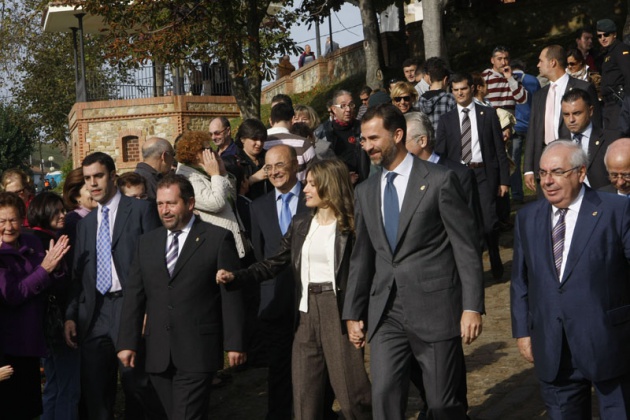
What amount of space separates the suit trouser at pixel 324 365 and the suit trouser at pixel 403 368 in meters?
0.58

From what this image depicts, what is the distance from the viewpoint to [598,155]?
379 inches

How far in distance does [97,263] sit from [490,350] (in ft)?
13.0

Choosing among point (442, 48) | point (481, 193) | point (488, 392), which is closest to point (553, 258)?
point (488, 392)

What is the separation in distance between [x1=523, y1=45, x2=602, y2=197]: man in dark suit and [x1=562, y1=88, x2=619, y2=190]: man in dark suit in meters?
0.94

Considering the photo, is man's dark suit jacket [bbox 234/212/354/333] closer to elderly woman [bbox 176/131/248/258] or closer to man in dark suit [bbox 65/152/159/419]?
man in dark suit [bbox 65/152/159/419]

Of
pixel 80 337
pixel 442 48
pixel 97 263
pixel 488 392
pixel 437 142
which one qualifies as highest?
pixel 442 48

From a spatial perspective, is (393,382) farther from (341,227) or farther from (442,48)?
(442,48)

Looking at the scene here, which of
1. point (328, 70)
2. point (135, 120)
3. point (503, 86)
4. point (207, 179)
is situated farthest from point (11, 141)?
point (207, 179)

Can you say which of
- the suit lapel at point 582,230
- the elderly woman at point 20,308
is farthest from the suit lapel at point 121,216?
the suit lapel at point 582,230

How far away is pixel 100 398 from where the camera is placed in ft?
26.4

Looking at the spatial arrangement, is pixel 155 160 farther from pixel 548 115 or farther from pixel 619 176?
pixel 619 176

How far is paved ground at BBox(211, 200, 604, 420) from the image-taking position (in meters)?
8.52

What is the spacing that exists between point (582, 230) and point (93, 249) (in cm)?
386

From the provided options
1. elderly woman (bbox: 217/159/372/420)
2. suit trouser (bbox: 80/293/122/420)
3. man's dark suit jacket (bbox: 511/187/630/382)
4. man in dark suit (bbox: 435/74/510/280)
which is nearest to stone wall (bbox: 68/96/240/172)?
man in dark suit (bbox: 435/74/510/280)
